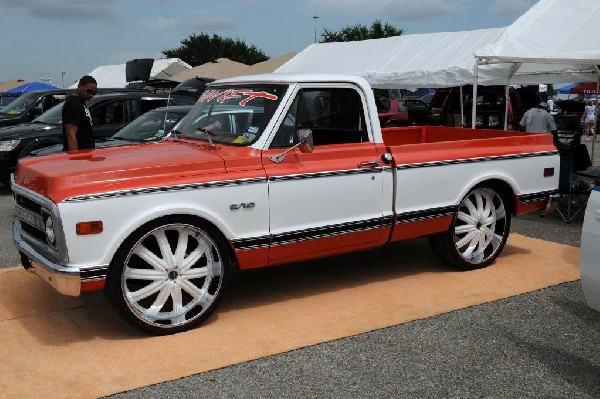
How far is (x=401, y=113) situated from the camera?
20344 millimetres

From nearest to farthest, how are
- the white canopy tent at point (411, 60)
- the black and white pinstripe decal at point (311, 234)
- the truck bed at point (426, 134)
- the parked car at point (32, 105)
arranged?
the black and white pinstripe decal at point (311, 234), the truck bed at point (426, 134), the parked car at point (32, 105), the white canopy tent at point (411, 60)

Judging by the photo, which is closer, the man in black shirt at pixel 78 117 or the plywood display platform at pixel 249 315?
the plywood display platform at pixel 249 315

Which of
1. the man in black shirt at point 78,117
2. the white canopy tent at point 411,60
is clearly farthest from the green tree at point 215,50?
the man in black shirt at point 78,117

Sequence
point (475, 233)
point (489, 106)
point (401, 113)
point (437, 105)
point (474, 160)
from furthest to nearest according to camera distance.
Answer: point (401, 113) → point (437, 105) → point (489, 106) → point (475, 233) → point (474, 160)

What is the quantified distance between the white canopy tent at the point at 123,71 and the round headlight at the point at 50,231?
25.5 m

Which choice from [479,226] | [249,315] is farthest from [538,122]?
[249,315]

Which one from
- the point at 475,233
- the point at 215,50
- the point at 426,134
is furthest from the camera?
the point at 215,50

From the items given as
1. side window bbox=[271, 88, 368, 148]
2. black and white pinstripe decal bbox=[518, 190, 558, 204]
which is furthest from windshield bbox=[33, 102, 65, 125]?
black and white pinstripe decal bbox=[518, 190, 558, 204]

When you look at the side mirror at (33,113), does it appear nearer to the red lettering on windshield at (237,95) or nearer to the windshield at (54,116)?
the windshield at (54,116)

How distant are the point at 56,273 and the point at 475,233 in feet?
12.8

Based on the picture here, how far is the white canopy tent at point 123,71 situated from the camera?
32.5m

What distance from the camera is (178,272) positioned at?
463cm

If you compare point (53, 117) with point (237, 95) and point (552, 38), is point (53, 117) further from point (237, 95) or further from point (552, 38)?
point (552, 38)

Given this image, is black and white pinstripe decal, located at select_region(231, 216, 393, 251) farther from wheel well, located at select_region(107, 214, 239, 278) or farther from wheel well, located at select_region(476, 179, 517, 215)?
wheel well, located at select_region(476, 179, 517, 215)
